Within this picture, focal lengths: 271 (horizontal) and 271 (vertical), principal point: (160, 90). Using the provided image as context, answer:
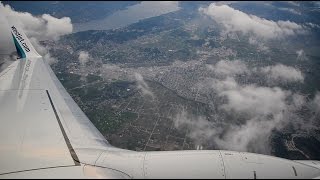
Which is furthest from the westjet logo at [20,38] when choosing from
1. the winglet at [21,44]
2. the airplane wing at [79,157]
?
the airplane wing at [79,157]

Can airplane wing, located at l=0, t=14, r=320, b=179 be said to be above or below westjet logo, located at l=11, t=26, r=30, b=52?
below

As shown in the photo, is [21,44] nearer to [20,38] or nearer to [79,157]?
[20,38]

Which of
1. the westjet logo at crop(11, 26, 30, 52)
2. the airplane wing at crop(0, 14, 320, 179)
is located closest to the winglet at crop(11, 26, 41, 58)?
the westjet logo at crop(11, 26, 30, 52)

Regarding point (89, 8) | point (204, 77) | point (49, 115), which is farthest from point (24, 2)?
point (49, 115)

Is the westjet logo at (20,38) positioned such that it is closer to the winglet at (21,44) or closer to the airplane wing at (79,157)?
the winglet at (21,44)

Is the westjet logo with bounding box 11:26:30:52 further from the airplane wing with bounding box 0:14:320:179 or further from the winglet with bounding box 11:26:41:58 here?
the airplane wing with bounding box 0:14:320:179

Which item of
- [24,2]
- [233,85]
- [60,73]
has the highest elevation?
[24,2]

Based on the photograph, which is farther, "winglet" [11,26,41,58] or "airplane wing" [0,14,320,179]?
"winglet" [11,26,41,58]

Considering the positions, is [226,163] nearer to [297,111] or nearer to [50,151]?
[50,151]
